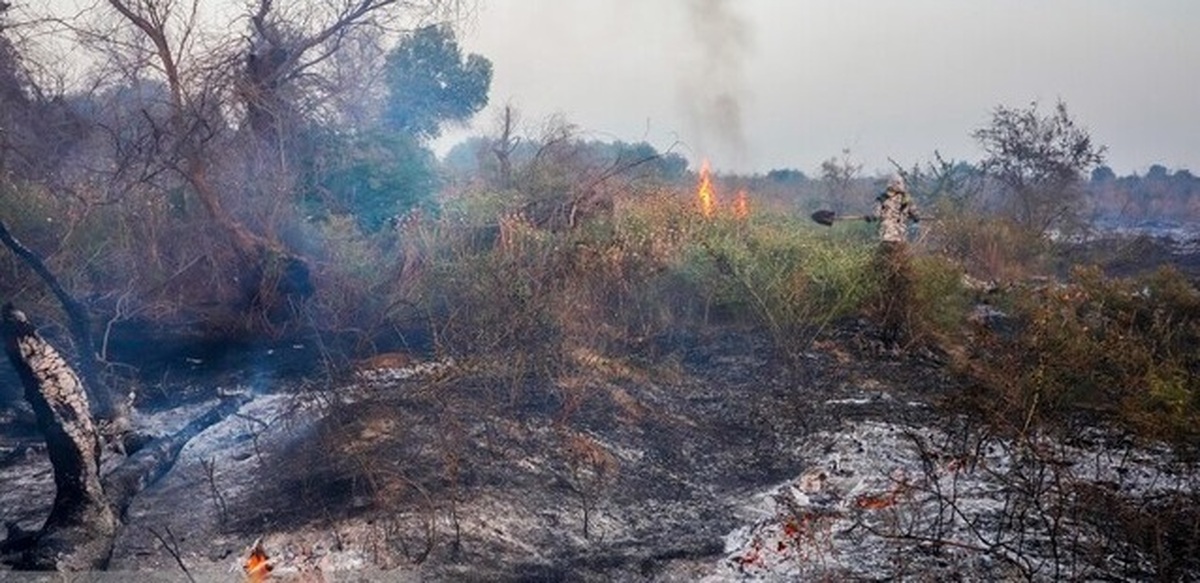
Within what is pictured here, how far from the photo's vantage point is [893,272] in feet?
31.7

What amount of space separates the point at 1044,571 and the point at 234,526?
444 cm

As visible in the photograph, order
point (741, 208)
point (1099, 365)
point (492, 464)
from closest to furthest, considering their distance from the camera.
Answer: point (492, 464), point (1099, 365), point (741, 208)

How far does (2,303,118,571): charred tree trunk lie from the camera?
187 inches

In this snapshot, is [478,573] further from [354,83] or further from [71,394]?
[354,83]

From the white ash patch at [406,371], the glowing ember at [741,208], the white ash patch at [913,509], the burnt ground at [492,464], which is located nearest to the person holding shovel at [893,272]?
the burnt ground at [492,464]

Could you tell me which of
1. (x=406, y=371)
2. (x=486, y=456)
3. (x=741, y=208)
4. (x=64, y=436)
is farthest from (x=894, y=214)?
(x=64, y=436)

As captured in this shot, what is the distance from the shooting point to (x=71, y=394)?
4.95m

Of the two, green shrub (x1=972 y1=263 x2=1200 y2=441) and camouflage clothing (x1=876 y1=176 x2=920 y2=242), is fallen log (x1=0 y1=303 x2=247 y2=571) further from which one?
camouflage clothing (x1=876 y1=176 x2=920 y2=242)

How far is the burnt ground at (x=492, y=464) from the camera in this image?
497 centimetres

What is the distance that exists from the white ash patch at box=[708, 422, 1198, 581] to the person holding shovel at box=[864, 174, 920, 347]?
2.68 metres

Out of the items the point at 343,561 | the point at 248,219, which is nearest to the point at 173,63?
the point at 248,219

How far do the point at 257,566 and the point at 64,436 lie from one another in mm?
1326

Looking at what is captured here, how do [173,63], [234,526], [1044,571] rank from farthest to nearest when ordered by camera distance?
[173,63] < [234,526] < [1044,571]

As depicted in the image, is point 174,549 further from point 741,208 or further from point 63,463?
point 741,208
